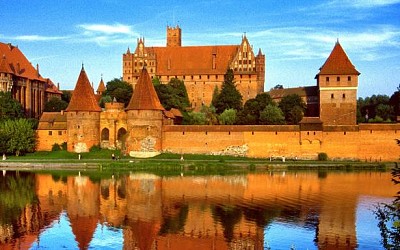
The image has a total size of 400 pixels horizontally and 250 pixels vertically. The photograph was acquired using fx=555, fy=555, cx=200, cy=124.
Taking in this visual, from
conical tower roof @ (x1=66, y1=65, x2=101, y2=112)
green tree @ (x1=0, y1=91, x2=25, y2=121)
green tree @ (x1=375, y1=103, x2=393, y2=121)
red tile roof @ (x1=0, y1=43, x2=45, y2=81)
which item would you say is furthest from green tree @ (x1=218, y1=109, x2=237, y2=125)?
red tile roof @ (x1=0, y1=43, x2=45, y2=81)

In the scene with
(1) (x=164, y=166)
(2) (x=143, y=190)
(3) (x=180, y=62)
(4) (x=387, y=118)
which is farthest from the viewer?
(3) (x=180, y=62)

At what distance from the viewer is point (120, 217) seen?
62.8ft

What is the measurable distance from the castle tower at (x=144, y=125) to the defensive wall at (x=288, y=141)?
932 mm

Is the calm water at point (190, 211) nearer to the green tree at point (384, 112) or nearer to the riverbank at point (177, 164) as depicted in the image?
the riverbank at point (177, 164)

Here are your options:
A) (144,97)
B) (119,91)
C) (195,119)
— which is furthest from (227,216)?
(119,91)

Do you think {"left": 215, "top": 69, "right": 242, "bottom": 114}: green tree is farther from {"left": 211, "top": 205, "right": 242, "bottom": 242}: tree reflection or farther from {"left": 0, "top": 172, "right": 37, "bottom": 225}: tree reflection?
{"left": 211, "top": 205, "right": 242, "bottom": 242}: tree reflection

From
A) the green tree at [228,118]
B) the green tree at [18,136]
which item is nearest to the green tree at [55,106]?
the green tree at [18,136]

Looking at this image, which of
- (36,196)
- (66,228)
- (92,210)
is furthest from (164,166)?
(66,228)

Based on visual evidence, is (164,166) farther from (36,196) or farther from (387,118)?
(387,118)

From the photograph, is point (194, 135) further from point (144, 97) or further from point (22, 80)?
point (22, 80)

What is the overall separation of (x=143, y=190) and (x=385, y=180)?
12.8 metres

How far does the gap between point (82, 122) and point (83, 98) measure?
5.97ft

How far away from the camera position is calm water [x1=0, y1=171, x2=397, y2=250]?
15719mm

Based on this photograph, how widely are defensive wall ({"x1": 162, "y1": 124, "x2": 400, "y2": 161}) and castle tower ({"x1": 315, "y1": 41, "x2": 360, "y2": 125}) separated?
438 cm
